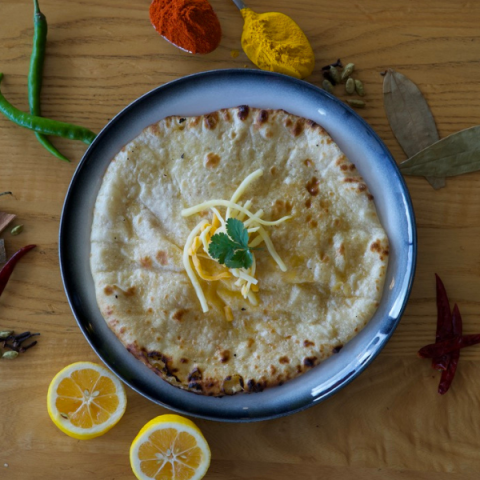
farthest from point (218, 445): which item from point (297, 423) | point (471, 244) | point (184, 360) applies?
point (471, 244)

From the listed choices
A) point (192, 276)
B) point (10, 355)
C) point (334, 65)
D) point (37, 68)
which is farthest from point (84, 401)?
point (334, 65)

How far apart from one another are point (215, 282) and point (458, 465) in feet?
5.52

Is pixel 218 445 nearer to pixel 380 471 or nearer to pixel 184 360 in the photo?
pixel 184 360

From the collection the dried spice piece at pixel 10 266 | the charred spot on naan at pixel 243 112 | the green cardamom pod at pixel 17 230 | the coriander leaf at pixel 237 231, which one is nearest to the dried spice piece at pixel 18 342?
the dried spice piece at pixel 10 266

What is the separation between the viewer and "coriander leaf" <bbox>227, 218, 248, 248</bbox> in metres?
2.39

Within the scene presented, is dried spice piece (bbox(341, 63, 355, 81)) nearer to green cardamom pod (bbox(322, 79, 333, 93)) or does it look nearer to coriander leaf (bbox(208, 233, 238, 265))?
green cardamom pod (bbox(322, 79, 333, 93))

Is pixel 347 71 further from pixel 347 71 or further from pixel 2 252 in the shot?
pixel 2 252

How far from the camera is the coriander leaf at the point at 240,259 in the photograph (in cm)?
240

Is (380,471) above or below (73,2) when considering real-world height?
below

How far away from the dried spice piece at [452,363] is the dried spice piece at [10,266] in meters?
2.39

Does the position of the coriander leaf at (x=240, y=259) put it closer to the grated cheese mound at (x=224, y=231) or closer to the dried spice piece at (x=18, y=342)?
the grated cheese mound at (x=224, y=231)

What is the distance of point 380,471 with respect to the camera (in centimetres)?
286

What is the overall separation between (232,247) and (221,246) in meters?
0.05

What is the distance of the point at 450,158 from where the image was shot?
9.41 ft
